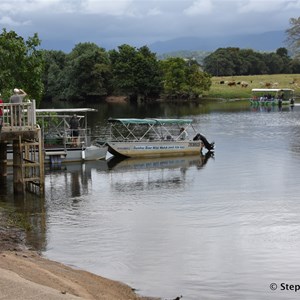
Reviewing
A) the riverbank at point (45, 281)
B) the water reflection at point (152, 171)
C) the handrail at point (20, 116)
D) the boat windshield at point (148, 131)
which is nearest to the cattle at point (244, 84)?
the boat windshield at point (148, 131)

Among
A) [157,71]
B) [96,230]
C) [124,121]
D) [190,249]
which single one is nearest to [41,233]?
[96,230]

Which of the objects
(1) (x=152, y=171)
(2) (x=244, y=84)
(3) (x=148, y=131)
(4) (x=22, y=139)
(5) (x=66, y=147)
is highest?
(2) (x=244, y=84)

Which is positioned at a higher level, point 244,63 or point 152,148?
point 244,63

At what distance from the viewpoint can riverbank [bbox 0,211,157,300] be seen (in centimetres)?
1327

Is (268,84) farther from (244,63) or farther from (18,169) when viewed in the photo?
(18,169)

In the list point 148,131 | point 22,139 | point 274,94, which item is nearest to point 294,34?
point 274,94

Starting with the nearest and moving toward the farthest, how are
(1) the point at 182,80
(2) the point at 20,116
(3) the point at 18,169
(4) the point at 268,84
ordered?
(2) the point at 20,116
(3) the point at 18,169
(1) the point at 182,80
(4) the point at 268,84

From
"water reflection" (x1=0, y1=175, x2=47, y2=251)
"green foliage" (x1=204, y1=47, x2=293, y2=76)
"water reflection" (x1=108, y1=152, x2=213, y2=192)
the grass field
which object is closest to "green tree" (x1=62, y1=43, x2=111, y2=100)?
the grass field

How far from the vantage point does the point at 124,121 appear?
4784 cm

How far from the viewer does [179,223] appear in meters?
25.5

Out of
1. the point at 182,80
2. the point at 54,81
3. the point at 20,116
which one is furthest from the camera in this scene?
the point at 54,81

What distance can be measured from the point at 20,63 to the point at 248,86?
112 metres

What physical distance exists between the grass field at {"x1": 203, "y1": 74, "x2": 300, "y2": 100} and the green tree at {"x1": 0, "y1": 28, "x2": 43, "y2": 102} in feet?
334

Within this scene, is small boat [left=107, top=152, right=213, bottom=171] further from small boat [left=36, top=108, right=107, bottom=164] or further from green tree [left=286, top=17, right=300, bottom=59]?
green tree [left=286, top=17, right=300, bottom=59]
